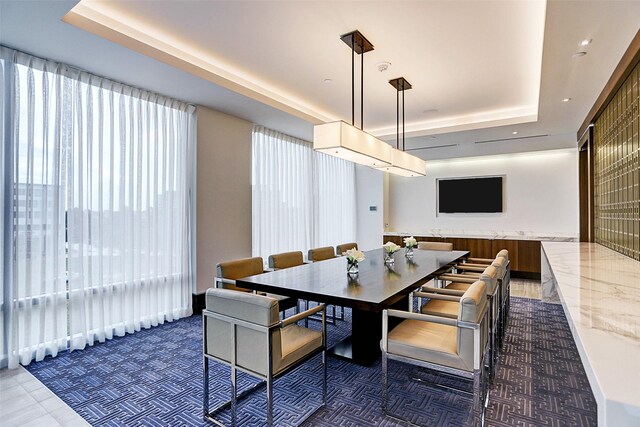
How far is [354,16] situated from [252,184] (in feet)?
9.95

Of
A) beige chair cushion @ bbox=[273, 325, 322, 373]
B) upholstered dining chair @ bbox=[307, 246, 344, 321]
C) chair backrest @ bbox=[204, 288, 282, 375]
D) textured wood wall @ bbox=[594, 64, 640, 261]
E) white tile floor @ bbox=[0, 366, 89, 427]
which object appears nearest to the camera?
chair backrest @ bbox=[204, 288, 282, 375]

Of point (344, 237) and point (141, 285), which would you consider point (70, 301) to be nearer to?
point (141, 285)

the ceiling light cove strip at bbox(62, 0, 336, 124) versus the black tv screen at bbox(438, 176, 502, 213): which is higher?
the ceiling light cove strip at bbox(62, 0, 336, 124)

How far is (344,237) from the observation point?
7.72 metres

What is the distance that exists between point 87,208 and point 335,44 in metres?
2.95

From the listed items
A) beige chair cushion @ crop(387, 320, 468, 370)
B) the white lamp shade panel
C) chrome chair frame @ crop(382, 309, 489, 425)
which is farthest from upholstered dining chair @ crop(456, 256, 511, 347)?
the white lamp shade panel

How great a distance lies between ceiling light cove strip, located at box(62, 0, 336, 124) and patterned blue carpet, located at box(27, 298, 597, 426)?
2.78 metres

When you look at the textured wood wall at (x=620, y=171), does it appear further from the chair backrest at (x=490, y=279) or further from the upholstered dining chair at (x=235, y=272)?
the upholstered dining chair at (x=235, y=272)

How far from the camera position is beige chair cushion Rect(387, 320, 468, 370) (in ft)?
6.42

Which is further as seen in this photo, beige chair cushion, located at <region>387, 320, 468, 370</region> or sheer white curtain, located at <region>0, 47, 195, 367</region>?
sheer white curtain, located at <region>0, 47, 195, 367</region>

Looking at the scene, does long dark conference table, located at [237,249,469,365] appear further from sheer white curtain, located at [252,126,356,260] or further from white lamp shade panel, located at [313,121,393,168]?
sheer white curtain, located at [252,126,356,260]

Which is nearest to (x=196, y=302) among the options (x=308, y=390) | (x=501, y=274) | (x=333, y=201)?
(x=308, y=390)

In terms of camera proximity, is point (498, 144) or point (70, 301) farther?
point (498, 144)

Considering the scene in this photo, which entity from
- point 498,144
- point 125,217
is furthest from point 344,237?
point 125,217
